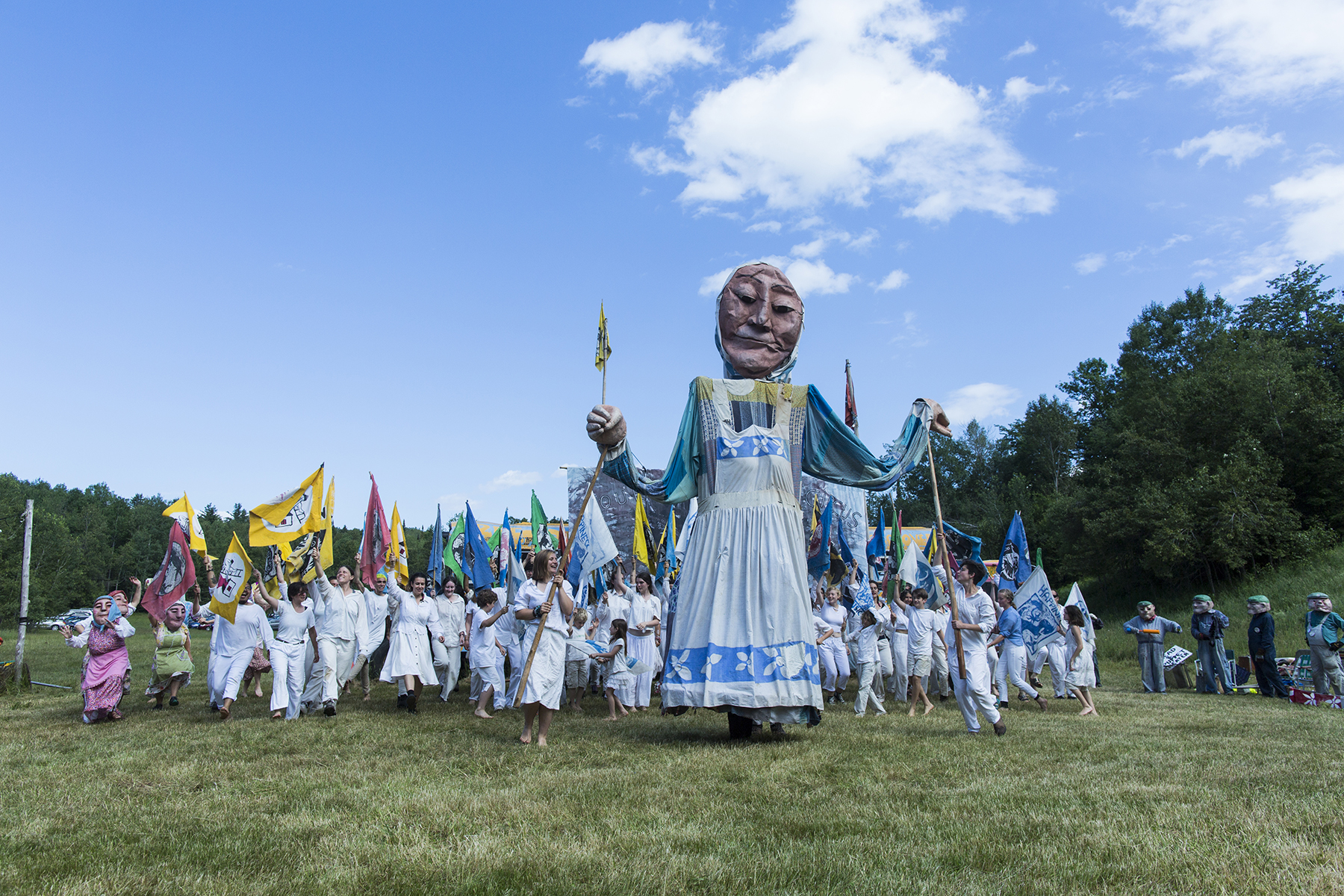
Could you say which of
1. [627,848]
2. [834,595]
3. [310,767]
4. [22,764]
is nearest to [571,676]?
[834,595]

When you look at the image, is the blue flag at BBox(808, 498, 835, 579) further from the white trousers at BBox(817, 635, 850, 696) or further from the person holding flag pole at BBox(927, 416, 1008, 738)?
the person holding flag pole at BBox(927, 416, 1008, 738)

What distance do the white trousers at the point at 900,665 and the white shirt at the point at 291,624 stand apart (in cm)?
806

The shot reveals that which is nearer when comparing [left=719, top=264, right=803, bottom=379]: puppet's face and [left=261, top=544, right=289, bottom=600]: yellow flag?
[left=719, top=264, right=803, bottom=379]: puppet's face

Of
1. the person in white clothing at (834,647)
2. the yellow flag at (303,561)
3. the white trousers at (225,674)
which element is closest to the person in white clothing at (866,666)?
the person in white clothing at (834,647)

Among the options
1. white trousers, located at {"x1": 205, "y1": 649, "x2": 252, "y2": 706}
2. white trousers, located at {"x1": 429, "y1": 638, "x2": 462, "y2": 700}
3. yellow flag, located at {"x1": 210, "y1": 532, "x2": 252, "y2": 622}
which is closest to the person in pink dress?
white trousers, located at {"x1": 205, "y1": 649, "x2": 252, "y2": 706}

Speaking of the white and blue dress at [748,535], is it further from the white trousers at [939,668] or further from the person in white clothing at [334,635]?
the person in white clothing at [334,635]

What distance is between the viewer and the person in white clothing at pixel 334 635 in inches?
436

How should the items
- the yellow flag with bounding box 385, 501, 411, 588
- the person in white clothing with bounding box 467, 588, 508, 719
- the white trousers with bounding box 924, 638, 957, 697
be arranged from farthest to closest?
the yellow flag with bounding box 385, 501, 411, 588
the white trousers with bounding box 924, 638, 957, 697
the person in white clothing with bounding box 467, 588, 508, 719

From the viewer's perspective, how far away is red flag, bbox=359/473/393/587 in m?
13.6

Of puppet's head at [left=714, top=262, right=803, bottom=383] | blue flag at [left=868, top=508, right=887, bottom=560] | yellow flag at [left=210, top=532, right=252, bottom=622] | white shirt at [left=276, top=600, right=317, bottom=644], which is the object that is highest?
puppet's head at [left=714, top=262, right=803, bottom=383]

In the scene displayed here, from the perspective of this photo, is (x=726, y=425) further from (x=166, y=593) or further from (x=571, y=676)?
(x=166, y=593)

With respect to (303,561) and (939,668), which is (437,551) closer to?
(303,561)

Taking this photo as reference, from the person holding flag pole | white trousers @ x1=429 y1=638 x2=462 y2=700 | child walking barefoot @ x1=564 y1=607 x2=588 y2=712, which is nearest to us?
the person holding flag pole

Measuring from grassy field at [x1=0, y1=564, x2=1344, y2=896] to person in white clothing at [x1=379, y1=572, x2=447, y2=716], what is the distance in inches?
100
